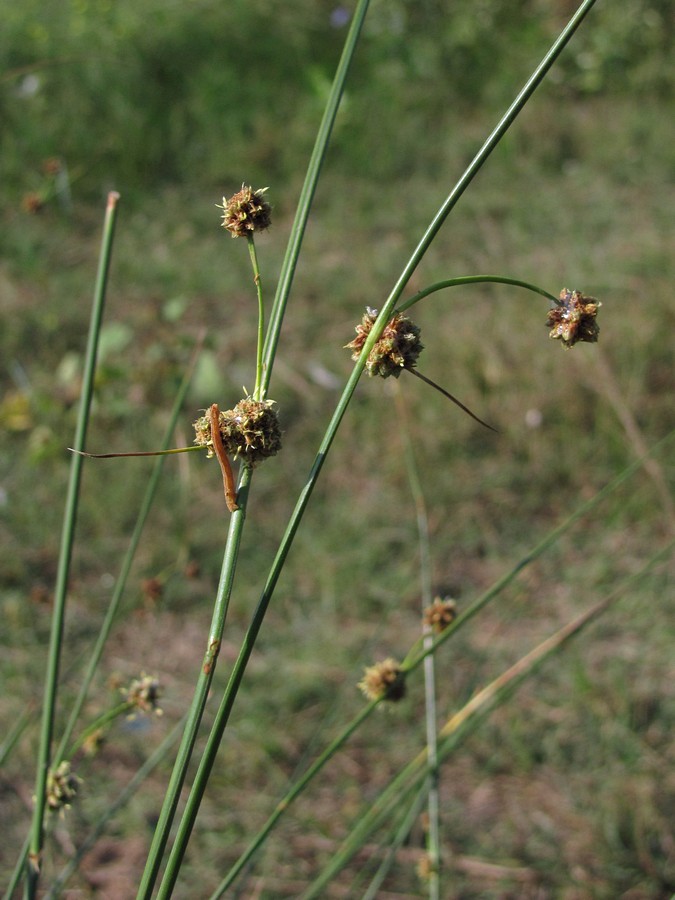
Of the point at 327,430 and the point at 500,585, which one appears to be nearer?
the point at 327,430

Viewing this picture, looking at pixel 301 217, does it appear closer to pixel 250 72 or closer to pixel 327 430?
pixel 327 430

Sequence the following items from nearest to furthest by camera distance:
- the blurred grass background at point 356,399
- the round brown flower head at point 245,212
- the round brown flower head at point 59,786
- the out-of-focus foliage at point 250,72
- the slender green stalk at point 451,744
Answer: the round brown flower head at point 245,212, the round brown flower head at point 59,786, the slender green stalk at point 451,744, the blurred grass background at point 356,399, the out-of-focus foliage at point 250,72

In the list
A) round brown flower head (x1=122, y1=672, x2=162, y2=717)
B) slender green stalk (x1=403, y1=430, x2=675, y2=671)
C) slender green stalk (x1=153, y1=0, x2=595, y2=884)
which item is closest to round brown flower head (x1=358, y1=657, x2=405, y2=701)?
slender green stalk (x1=403, y1=430, x2=675, y2=671)

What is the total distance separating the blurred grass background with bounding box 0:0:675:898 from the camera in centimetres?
146

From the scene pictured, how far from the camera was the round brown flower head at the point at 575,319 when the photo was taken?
19.3 inches

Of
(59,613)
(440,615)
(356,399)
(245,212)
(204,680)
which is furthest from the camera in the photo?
(356,399)

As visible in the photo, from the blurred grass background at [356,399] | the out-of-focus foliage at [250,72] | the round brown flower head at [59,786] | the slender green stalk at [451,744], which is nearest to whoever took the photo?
the round brown flower head at [59,786]

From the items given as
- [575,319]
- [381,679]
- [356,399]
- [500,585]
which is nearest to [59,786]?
[381,679]

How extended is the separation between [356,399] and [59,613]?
1.68 metres

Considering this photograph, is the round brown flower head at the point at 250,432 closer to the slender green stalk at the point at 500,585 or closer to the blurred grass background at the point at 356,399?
the slender green stalk at the point at 500,585

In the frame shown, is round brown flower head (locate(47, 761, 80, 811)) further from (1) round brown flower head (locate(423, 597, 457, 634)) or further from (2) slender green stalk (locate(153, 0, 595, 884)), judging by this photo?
(1) round brown flower head (locate(423, 597, 457, 634))

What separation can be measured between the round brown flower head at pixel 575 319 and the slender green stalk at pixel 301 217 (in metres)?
0.15

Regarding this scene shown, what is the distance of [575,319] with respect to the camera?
49cm

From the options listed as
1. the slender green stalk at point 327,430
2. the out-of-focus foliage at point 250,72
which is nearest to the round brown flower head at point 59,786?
the slender green stalk at point 327,430
